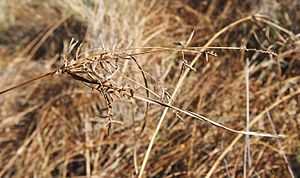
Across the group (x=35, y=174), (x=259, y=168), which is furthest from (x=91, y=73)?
(x=35, y=174)

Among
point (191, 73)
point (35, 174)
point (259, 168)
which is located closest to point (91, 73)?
point (259, 168)

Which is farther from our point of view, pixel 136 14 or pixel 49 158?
pixel 136 14

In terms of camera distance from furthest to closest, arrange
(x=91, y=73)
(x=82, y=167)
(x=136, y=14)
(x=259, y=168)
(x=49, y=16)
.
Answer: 1. (x=49, y=16)
2. (x=136, y=14)
3. (x=82, y=167)
4. (x=259, y=168)
5. (x=91, y=73)

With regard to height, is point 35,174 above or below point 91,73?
below

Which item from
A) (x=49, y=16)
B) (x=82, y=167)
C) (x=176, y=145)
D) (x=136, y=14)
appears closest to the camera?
(x=176, y=145)

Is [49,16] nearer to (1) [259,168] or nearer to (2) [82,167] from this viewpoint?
(2) [82,167]

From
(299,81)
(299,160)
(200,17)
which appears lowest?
(299,160)
